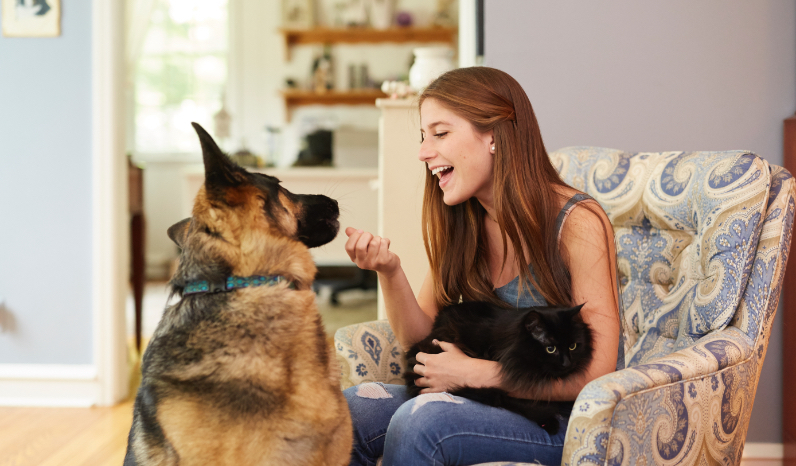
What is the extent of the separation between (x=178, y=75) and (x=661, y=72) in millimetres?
5356

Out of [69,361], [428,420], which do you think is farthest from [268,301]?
[69,361]

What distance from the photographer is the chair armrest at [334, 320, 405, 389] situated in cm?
147

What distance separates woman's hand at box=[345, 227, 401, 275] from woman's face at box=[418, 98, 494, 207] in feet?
0.65

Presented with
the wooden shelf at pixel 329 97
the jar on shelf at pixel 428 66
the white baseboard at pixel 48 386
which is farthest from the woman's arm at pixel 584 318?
the wooden shelf at pixel 329 97

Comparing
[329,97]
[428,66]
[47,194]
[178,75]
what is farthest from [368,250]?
[178,75]

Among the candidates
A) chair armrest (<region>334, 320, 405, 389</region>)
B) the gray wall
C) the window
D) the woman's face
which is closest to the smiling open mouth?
the woman's face

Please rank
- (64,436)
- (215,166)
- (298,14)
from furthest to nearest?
(298,14) → (64,436) → (215,166)

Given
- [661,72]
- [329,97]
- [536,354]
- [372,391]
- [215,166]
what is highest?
[329,97]

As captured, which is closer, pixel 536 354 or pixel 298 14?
pixel 536 354

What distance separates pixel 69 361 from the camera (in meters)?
2.67

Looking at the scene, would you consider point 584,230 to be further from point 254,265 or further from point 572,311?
point 254,265

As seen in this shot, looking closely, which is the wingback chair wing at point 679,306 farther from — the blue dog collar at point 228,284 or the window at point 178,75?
the window at point 178,75

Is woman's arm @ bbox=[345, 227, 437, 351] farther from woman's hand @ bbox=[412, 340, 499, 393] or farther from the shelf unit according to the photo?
the shelf unit

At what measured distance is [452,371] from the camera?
3.87 feet
